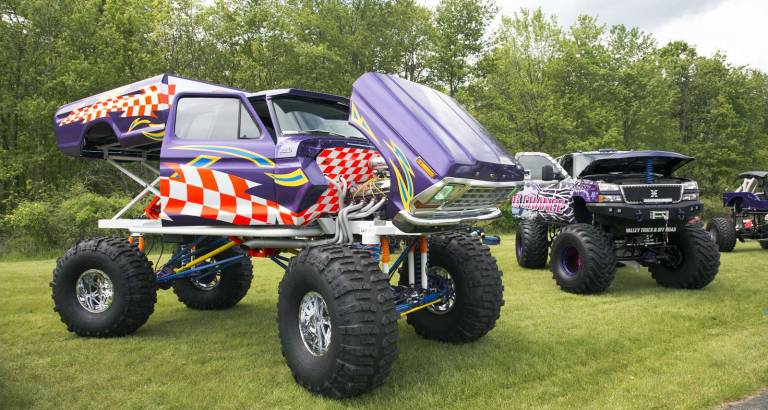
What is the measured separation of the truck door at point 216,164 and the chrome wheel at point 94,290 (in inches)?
47.7

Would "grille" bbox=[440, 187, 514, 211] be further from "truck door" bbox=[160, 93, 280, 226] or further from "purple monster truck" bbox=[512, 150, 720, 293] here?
"purple monster truck" bbox=[512, 150, 720, 293]

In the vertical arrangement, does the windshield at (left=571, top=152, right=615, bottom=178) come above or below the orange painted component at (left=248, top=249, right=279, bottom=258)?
above

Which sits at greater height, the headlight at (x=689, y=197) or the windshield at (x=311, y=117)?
the windshield at (x=311, y=117)

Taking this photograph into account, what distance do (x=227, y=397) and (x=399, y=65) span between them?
26964 millimetres

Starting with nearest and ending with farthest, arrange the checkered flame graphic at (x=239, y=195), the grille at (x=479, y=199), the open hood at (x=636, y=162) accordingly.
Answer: the grille at (x=479, y=199)
the checkered flame graphic at (x=239, y=195)
the open hood at (x=636, y=162)

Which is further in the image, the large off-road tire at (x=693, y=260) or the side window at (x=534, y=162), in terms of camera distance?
the side window at (x=534, y=162)

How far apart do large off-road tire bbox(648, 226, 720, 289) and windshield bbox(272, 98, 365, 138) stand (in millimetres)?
5723

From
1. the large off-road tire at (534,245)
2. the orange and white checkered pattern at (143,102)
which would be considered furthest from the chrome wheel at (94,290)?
the large off-road tire at (534,245)

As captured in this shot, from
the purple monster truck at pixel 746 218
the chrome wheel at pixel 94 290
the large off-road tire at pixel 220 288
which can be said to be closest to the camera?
the chrome wheel at pixel 94 290

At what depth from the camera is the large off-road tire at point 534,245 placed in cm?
1057

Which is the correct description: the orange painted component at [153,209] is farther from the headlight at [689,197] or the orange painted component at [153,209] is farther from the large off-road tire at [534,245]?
the headlight at [689,197]

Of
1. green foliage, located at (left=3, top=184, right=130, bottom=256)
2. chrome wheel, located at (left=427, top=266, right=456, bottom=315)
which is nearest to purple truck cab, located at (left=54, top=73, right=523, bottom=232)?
chrome wheel, located at (left=427, top=266, right=456, bottom=315)

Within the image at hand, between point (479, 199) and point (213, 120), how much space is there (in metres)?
2.70

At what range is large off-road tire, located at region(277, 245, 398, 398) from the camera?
357 cm
